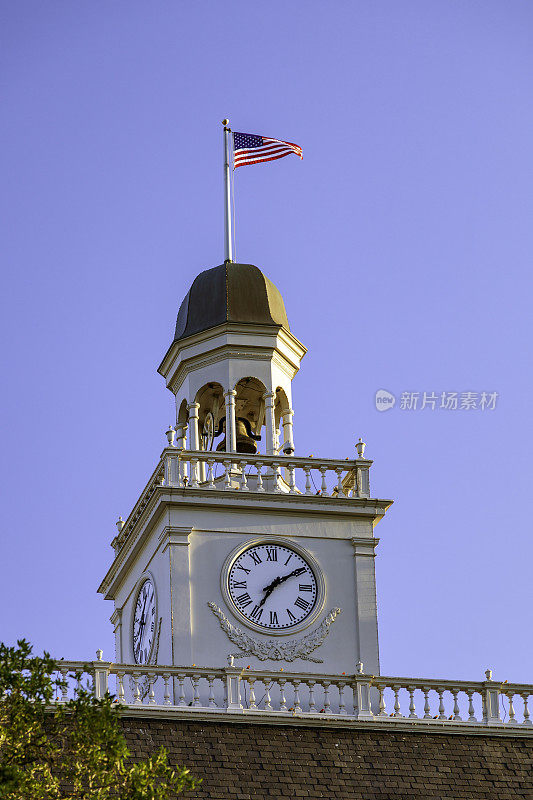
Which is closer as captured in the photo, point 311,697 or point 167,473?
point 311,697

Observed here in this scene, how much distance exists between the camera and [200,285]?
140 ft

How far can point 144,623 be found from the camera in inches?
1549

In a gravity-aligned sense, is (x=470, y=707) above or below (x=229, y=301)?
below

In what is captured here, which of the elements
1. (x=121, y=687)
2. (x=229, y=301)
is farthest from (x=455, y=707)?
(x=229, y=301)

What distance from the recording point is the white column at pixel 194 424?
4059 cm

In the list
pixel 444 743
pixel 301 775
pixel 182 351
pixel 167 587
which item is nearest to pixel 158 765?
pixel 301 775

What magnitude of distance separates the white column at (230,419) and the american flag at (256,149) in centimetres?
645

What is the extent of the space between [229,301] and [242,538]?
589 centimetres

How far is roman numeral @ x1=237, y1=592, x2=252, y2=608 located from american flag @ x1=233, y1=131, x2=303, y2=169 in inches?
446

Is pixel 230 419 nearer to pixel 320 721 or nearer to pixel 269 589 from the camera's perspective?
pixel 269 589

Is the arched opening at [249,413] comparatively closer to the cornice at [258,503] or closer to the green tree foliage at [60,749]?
the cornice at [258,503]

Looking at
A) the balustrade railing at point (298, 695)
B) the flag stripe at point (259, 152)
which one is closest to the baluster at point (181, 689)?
the balustrade railing at point (298, 695)

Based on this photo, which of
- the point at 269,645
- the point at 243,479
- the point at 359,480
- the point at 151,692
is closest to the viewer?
the point at 151,692

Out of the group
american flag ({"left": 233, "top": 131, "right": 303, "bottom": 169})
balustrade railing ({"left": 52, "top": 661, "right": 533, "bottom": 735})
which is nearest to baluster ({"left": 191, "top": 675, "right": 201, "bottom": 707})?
balustrade railing ({"left": 52, "top": 661, "right": 533, "bottom": 735})
